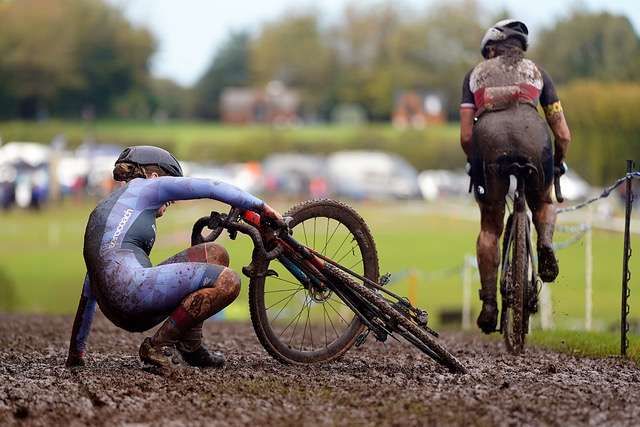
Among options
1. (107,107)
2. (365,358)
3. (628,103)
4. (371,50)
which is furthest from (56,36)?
(365,358)

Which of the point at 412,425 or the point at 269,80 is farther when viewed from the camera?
the point at 269,80

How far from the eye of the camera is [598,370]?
6.48 m

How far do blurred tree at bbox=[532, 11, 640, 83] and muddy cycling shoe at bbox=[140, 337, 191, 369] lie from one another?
56.6 feet

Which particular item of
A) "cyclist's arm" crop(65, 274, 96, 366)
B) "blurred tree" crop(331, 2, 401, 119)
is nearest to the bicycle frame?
"cyclist's arm" crop(65, 274, 96, 366)

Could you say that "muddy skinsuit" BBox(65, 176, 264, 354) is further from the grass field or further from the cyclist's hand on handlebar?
the grass field

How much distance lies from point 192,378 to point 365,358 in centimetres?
176

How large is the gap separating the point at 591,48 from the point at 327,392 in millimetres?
24625

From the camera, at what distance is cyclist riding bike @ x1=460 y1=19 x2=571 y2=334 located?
741 centimetres

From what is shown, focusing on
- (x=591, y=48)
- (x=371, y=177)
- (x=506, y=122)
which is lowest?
(x=506, y=122)

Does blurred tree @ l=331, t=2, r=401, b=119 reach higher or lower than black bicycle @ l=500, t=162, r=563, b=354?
higher

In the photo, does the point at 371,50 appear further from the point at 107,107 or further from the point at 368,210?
the point at 368,210

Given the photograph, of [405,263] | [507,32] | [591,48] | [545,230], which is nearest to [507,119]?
[507,32]

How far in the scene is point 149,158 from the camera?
632 centimetres

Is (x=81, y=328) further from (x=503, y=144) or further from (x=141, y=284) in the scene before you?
(x=503, y=144)
